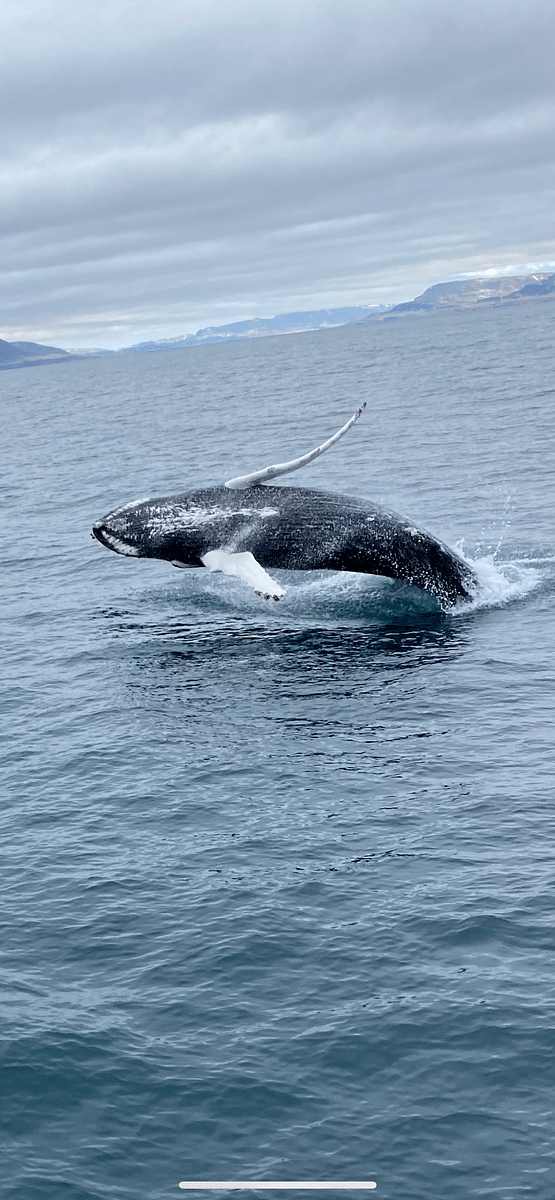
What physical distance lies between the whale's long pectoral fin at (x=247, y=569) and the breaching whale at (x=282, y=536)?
→ 1.2 inches

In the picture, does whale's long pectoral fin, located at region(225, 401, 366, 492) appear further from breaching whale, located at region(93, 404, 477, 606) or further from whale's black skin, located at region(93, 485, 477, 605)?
whale's black skin, located at region(93, 485, 477, 605)

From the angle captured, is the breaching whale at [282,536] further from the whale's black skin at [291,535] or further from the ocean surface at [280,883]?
the ocean surface at [280,883]

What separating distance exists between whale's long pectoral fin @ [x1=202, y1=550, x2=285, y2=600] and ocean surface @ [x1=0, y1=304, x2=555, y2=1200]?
6.15ft

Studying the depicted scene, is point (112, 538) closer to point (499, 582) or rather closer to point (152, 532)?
point (152, 532)

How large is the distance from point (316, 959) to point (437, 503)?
87.4 feet

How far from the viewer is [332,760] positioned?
18.5m

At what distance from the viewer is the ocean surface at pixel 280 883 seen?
423 inches

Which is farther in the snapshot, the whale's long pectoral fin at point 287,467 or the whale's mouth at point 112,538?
the whale's mouth at point 112,538

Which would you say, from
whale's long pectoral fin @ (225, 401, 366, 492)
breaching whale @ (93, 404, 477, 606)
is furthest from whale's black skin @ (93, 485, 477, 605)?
whale's long pectoral fin @ (225, 401, 366, 492)

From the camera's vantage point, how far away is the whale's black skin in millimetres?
24500

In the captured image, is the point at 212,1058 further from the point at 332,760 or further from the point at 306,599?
the point at 306,599

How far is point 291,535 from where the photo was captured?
24781 millimetres

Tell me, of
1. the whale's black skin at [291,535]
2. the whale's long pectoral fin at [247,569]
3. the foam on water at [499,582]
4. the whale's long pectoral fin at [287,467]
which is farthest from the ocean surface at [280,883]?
the whale's long pectoral fin at [287,467]

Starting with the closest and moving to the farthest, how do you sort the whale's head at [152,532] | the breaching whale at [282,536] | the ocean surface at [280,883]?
1. the ocean surface at [280,883]
2. the breaching whale at [282,536]
3. the whale's head at [152,532]
